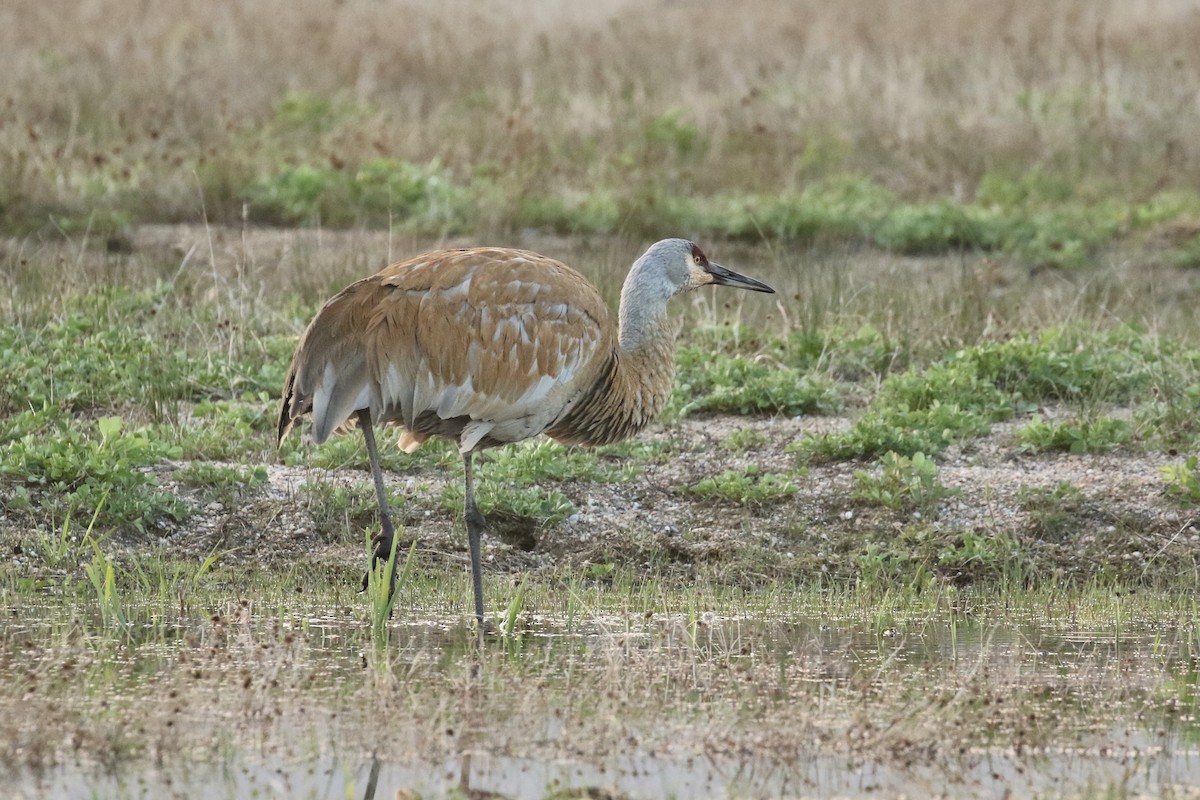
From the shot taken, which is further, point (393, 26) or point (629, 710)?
point (393, 26)

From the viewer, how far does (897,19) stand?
20.6m

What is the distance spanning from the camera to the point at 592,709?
4.92 m

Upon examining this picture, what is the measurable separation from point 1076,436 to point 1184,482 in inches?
28.4

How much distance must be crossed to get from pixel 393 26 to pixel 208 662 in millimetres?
15080

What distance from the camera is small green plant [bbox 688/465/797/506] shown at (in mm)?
7754

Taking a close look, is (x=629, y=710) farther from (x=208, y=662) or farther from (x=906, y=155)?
(x=906, y=155)

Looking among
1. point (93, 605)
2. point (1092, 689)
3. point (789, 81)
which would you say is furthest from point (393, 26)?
point (1092, 689)

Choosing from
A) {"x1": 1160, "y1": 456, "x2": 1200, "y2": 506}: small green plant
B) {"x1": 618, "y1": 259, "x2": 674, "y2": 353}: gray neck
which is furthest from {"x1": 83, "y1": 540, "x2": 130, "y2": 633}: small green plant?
{"x1": 1160, "y1": 456, "x2": 1200, "y2": 506}: small green plant

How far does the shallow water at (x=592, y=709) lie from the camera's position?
4367 millimetres

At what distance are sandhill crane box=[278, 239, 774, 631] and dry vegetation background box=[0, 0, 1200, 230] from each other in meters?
6.10

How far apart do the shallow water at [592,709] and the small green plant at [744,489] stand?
62.1 inches

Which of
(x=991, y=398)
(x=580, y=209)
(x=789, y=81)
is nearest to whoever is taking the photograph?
(x=991, y=398)

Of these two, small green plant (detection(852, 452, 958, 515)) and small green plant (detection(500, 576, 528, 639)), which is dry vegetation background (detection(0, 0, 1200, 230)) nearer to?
small green plant (detection(852, 452, 958, 515))

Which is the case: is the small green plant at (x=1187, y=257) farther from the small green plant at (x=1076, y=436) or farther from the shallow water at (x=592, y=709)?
the shallow water at (x=592, y=709)
